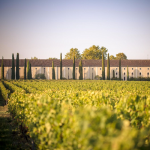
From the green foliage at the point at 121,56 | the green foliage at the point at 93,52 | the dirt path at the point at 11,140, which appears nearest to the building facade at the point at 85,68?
the green foliage at the point at 93,52

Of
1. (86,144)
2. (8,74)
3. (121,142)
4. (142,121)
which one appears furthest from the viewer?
(8,74)

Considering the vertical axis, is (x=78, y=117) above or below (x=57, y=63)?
below

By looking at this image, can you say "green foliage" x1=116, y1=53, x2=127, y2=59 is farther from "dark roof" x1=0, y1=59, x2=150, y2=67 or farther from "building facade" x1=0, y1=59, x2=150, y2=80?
"building facade" x1=0, y1=59, x2=150, y2=80

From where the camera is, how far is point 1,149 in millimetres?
6094

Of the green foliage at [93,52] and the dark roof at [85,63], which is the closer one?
the dark roof at [85,63]

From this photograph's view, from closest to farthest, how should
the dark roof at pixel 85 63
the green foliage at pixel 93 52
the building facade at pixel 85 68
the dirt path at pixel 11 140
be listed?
the dirt path at pixel 11 140 < the building facade at pixel 85 68 < the dark roof at pixel 85 63 < the green foliage at pixel 93 52

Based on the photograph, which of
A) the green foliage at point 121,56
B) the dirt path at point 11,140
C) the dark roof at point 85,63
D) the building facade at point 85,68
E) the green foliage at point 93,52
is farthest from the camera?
the green foliage at point 121,56

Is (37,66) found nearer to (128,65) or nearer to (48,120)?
(128,65)

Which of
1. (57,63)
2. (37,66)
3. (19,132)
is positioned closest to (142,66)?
(57,63)

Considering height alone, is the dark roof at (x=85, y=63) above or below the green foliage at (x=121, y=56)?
below

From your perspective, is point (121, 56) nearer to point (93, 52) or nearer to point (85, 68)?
point (93, 52)

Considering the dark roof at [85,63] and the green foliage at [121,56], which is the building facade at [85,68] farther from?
the green foliage at [121,56]

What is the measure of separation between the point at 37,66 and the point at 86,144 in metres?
61.4

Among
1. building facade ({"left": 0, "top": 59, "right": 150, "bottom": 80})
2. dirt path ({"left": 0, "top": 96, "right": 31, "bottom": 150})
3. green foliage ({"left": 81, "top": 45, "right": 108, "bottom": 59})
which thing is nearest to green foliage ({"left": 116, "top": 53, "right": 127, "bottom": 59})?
green foliage ({"left": 81, "top": 45, "right": 108, "bottom": 59})
